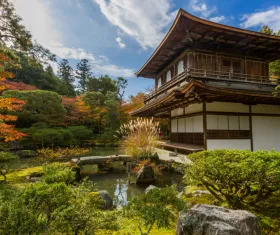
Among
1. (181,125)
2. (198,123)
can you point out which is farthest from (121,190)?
(181,125)

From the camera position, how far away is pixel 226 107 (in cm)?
673

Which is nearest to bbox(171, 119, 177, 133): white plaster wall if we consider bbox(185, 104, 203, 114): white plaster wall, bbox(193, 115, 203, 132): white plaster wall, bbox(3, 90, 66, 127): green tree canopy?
bbox(185, 104, 203, 114): white plaster wall

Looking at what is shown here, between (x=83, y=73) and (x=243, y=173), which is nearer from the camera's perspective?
(x=243, y=173)

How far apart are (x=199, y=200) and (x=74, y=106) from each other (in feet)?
64.6

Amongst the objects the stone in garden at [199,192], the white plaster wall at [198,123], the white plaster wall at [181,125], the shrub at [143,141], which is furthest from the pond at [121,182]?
the white plaster wall at [181,125]

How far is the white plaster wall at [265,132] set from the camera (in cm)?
701

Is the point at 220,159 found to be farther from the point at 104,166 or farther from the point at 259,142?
the point at 104,166

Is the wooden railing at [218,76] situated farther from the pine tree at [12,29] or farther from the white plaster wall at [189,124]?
the pine tree at [12,29]

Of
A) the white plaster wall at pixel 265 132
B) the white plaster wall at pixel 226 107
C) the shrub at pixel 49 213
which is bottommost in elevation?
the shrub at pixel 49 213

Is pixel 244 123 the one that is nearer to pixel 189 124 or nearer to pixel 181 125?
pixel 189 124

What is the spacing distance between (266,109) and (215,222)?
24.2 feet

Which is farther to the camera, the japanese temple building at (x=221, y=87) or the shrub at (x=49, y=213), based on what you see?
the japanese temple building at (x=221, y=87)

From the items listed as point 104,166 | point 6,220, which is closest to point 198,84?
point 6,220

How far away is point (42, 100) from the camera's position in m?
16.1
